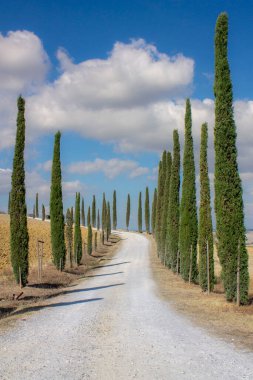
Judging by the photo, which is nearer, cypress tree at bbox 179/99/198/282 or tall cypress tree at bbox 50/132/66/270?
cypress tree at bbox 179/99/198/282

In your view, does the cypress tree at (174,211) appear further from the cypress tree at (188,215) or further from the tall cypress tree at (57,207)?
the tall cypress tree at (57,207)

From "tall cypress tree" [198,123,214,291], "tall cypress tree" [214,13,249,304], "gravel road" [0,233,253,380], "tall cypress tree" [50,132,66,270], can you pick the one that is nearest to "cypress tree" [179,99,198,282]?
"tall cypress tree" [198,123,214,291]

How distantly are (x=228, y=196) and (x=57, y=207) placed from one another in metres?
19.2

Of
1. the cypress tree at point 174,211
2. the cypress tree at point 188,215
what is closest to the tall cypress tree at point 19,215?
the cypress tree at point 188,215

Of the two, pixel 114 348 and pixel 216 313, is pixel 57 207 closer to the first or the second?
pixel 216 313

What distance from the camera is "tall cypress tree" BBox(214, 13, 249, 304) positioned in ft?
49.1

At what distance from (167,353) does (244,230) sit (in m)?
8.07

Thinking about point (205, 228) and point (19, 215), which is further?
point (19, 215)

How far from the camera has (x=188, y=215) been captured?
2392cm

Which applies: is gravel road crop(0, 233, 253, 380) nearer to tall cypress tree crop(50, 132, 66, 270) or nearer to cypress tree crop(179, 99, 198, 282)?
cypress tree crop(179, 99, 198, 282)

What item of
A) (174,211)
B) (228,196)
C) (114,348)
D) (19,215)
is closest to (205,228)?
(228,196)

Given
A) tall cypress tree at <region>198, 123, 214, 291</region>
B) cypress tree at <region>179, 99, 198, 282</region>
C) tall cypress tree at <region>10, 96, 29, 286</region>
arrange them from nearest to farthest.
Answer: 1. tall cypress tree at <region>198, 123, 214, 291</region>
2. tall cypress tree at <region>10, 96, 29, 286</region>
3. cypress tree at <region>179, 99, 198, 282</region>

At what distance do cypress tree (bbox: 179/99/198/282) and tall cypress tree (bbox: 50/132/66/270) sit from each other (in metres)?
10.3

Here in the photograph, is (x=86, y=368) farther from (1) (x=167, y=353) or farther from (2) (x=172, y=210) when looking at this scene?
(2) (x=172, y=210)
